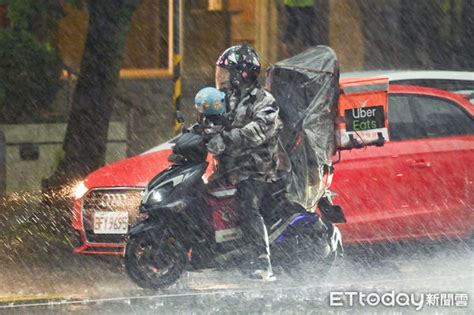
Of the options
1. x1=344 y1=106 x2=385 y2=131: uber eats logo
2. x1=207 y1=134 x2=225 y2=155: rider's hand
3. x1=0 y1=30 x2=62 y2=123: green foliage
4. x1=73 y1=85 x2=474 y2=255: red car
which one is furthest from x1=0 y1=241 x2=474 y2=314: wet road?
x1=0 y1=30 x2=62 y2=123: green foliage

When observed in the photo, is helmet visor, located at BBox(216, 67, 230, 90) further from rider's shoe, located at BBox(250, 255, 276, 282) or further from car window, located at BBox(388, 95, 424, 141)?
car window, located at BBox(388, 95, 424, 141)

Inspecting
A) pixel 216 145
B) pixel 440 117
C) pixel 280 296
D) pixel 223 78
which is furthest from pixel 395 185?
pixel 216 145

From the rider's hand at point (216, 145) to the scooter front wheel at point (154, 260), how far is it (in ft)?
2.23

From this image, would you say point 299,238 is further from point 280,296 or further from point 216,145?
point 216,145

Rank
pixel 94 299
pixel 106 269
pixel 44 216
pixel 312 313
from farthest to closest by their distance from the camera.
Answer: pixel 44 216, pixel 106 269, pixel 94 299, pixel 312 313

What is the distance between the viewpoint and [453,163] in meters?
9.47

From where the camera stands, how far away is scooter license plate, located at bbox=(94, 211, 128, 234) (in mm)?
8777

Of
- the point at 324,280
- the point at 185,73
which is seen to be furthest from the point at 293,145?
the point at 185,73

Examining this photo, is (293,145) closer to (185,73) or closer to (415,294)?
(415,294)

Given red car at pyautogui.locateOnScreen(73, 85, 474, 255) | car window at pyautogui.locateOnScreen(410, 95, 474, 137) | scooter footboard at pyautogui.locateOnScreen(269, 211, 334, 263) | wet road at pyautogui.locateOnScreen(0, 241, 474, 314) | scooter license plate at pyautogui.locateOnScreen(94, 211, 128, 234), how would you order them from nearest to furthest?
wet road at pyautogui.locateOnScreen(0, 241, 474, 314)
scooter footboard at pyautogui.locateOnScreen(269, 211, 334, 263)
scooter license plate at pyautogui.locateOnScreen(94, 211, 128, 234)
red car at pyautogui.locateOnScreen(73, 85, 474, 255)
car window at pyautogui.locateOnScreen(410, 95, 474, 137)

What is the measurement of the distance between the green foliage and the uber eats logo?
664cm

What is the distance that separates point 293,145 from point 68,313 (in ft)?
6.44

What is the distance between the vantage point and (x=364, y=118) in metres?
8.19

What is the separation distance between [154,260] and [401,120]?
3049 millimetres
